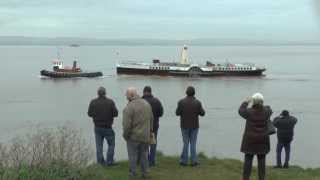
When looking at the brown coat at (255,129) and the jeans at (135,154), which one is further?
the jeans at (135,154)

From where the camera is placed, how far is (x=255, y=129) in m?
8.87

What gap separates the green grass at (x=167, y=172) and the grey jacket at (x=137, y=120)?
2.64ft

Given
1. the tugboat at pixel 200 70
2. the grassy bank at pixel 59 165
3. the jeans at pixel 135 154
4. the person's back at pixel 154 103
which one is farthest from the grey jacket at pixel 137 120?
the tugboat at pixel 200 70

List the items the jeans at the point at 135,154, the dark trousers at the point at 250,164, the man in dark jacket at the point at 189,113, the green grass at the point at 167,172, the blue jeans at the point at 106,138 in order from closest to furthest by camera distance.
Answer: the green grass at the point at 167,172 < the dark trousers at the point at 250,164 < the jeans at the point at 135,154 < the man in dark jacket at the point at 189,113 < the blue jeans at the point at 106,138

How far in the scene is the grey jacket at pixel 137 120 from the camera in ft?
30.9

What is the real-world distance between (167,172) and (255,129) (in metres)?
2.56

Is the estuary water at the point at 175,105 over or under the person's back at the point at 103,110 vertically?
under

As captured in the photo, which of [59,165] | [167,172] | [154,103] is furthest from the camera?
[154,103]

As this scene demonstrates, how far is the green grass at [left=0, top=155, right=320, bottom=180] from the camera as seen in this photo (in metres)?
8.38

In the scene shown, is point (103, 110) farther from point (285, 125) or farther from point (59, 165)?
point (285, 125)

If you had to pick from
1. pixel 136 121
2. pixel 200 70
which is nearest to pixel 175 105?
pixel 136 121

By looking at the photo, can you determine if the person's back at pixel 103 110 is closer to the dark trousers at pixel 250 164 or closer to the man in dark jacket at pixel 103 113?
the man in dark jacket at pixel 103 113

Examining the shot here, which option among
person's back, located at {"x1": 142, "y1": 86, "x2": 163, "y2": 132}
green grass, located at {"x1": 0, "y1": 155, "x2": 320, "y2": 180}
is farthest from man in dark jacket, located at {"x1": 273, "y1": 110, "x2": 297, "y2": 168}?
person's back, located at {"x1": 142, "y1": 86, "x2": 163, "y2": 132}

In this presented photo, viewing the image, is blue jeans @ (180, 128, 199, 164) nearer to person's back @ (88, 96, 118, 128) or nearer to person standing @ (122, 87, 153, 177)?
person's back @ (88, 96, 118, 128)
